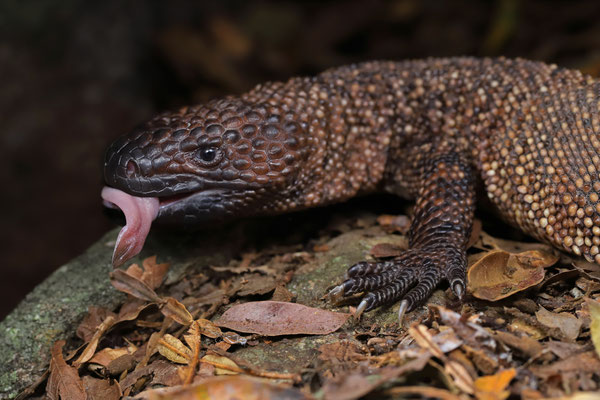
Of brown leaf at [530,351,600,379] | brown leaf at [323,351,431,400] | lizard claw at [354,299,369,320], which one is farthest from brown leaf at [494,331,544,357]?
lizard claw at [354,299,369,320]

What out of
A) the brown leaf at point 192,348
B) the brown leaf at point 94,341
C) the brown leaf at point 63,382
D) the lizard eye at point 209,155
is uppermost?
the lizard eye at point 209,155

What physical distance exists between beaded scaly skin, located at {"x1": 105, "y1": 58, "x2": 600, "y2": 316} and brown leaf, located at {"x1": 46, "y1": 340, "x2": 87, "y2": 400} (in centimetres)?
91

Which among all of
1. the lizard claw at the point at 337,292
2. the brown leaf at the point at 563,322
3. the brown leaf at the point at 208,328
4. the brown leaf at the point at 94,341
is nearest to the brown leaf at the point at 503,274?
the brown leaf at the point at 563,322

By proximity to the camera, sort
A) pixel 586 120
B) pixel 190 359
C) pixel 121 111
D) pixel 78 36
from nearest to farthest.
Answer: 1. pixel 190 359
2. pixel 586 120
3. pixel 78 36
4. pixel 121 111

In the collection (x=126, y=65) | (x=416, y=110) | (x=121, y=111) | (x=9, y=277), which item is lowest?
(x=9, y=277)

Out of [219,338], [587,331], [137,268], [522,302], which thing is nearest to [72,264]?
[137,268]

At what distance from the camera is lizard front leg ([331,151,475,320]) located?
3.06 m

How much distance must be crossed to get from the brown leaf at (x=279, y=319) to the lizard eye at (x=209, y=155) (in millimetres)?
819

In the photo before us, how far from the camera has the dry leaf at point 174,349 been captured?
9.72ft

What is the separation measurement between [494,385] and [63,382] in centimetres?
202

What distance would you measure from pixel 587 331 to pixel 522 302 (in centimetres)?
31

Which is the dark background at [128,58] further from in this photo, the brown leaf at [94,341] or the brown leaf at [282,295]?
the brown leaf at [282,295]

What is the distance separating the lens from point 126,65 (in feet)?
26.0

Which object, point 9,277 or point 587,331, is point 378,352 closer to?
point 587,331
